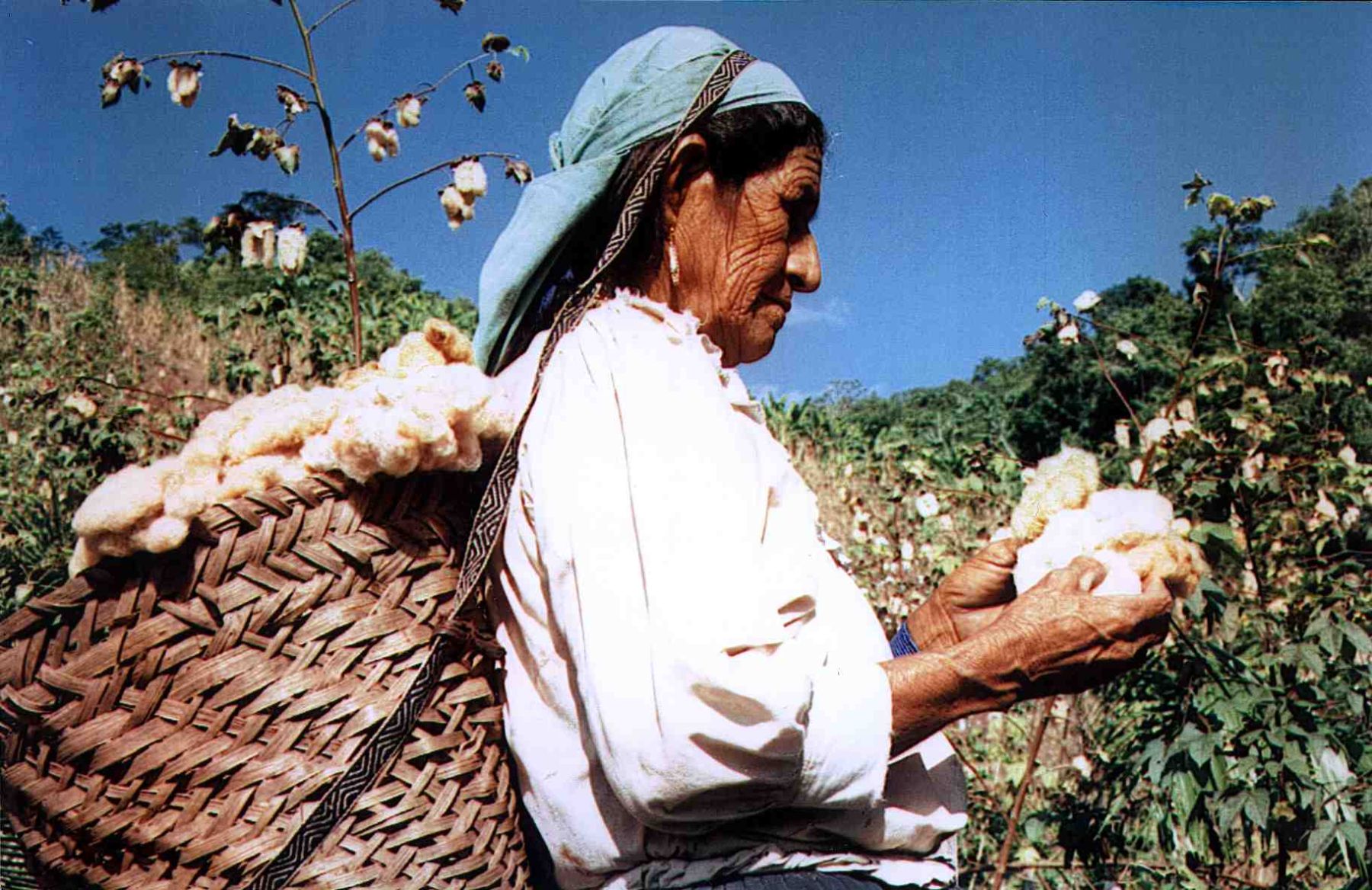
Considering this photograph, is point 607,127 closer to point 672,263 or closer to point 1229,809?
point 672,263

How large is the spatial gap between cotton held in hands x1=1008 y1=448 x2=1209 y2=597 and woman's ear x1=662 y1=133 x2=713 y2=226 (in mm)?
630

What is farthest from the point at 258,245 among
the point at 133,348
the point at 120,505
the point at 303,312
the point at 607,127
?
the point at 133,348

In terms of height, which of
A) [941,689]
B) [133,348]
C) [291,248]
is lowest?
[941,689]

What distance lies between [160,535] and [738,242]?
0.76 meters

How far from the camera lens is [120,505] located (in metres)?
0.90

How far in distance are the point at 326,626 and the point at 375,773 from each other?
5.8 inches

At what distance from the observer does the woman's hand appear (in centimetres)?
111

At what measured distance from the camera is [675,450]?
104 cm

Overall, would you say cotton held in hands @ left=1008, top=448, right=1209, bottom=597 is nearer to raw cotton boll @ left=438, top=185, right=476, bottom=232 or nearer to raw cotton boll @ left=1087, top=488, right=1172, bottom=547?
raw cotton boll @ left=1087, top=488, right=1172, bottom=547

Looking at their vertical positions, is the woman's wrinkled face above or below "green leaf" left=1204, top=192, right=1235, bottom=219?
below

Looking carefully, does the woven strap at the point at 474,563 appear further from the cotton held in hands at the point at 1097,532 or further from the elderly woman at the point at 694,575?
the cotton held in hands at the point at 1097,532

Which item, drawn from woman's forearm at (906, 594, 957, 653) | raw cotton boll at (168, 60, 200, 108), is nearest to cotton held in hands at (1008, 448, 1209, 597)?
woman's forearm at (906, 594, 957, 653)

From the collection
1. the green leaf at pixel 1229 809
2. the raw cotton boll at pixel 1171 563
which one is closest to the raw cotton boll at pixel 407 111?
the raw cotton boll at pixel 1171 563

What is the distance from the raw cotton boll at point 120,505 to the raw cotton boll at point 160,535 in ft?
0.03
